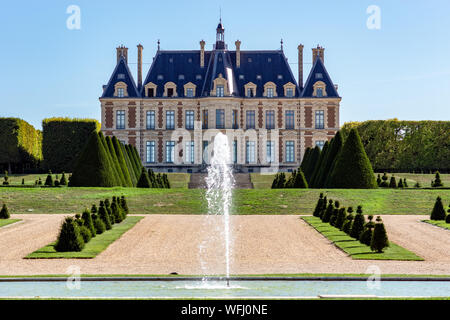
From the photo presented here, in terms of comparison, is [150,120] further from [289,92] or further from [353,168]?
[353,168]

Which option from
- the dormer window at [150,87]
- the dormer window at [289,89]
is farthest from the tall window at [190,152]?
the dormer window at [289,89]

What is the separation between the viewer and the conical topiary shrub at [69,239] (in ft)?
48.1

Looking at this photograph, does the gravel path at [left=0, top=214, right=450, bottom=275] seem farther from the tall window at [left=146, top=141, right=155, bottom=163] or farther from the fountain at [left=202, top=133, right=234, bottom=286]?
the tall window at [left=146, top=141, right=155, bottom=163]

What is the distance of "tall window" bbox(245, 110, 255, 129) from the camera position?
169 feet

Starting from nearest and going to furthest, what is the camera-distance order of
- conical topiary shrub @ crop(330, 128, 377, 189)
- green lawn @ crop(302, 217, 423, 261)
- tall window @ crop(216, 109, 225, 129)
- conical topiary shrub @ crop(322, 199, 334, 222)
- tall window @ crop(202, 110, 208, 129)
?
green lawn @ crop(302, 217, 423, 261) → conical topiary shrub @ crop(322, 199, 334, 222) → conical topiary shrub @ crop(330, 128, 377, 189) → tall window @ crop(216, 109, 225, 129) → tall window @ crop(202, 110, 208, 129)

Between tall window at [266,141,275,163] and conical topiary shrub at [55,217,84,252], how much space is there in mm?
36670

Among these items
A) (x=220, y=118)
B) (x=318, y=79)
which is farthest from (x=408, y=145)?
(x=220, y=118)

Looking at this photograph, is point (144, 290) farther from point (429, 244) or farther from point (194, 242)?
point (429, 244)

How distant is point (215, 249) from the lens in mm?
15336

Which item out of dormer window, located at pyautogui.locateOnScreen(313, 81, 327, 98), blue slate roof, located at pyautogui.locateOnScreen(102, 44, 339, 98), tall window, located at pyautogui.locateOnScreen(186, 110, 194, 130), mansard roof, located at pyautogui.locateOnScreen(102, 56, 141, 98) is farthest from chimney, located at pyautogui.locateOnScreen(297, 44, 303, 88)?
mansard roof, located at pyautogui.locateOnScreen(102, 56, 141, 98)

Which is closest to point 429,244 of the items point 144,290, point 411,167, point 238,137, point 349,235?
point 349,235

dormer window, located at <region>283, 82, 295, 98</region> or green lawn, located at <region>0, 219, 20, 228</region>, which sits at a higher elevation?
dormer window, located at <region>283, 82, 295, 98</region>

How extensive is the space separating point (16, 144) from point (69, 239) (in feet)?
122
